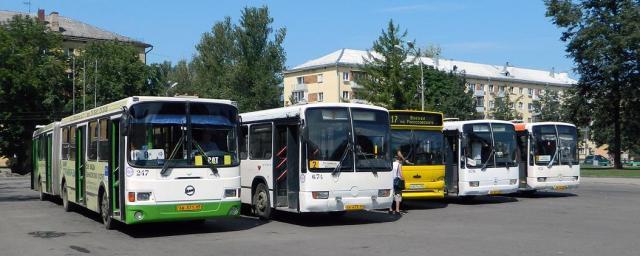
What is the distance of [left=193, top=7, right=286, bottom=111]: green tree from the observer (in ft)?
237

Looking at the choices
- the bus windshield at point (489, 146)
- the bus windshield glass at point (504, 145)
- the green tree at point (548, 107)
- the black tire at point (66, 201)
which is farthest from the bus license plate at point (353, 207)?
the green tree at point (548, 107)

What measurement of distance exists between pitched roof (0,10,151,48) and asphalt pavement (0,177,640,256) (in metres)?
71.4

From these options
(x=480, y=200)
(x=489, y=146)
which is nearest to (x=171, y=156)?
(x=489, y=146)

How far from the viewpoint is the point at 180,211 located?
1358 centimetres

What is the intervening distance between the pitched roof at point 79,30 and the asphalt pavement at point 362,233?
71384mm

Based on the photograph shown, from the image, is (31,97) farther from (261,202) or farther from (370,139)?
(370,139)

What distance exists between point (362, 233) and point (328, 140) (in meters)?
2.32

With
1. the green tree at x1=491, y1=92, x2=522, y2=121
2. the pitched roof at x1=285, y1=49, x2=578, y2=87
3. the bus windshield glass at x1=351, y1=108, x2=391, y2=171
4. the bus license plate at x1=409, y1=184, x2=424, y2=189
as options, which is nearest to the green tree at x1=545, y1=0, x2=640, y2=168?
the green tree at x1=491, y1=92, x2=522, y2=121

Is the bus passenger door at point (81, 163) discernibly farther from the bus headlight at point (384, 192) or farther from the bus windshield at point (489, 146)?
the bus windshield at point (489, 146)

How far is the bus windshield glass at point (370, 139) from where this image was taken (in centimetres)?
1548

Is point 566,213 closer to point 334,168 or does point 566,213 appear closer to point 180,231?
point 334,168

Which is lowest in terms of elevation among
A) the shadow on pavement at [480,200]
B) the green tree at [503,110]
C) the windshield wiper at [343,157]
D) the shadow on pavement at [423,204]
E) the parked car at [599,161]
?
the parked car at [599,161]

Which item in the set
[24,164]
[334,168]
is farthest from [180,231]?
[24,164]

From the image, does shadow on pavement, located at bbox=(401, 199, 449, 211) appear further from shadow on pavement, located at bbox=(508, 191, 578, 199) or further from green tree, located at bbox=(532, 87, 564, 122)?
green tree, located at bbox=(532, 87, 564, 122)
